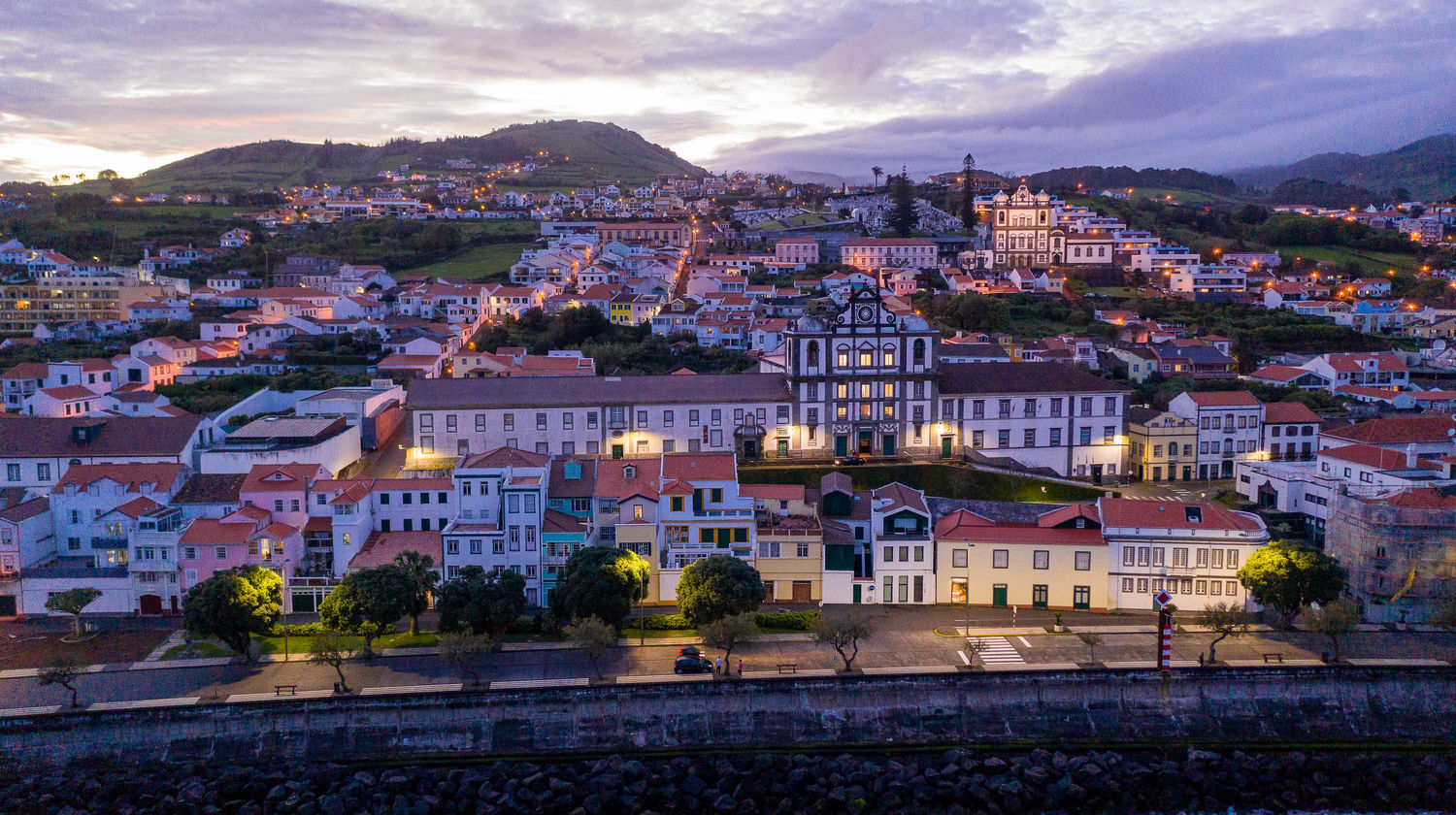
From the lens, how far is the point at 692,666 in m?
25.2

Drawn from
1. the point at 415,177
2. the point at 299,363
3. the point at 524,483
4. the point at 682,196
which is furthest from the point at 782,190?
the point at 524,483

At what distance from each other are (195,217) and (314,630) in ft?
336

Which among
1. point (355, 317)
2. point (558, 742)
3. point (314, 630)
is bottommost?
point (558, 742)

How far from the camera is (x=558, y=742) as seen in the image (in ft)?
79.9

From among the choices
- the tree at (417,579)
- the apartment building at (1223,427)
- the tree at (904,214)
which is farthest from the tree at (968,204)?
the tree at (417,579)

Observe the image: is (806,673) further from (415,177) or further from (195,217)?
(415,177)

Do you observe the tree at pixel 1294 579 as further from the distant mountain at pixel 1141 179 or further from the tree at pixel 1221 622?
the distant mountain at pixel 1141 179

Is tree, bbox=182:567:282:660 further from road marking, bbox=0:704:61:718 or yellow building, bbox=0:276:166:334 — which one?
yellow building, bbox=0:276:166:334

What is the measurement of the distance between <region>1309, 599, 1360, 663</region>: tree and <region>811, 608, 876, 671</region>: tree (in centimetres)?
1178

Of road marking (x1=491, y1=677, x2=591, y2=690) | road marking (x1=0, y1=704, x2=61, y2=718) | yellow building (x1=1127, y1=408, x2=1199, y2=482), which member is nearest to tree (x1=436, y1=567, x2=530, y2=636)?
road marking (x1=491, y1=677, x2=591, y2=690)

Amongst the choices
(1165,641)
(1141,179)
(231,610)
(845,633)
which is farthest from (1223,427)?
(1141,179)

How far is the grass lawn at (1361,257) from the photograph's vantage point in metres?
88.7

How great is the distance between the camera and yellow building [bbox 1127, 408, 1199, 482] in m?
41.3

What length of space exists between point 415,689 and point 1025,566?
17.8 metres
